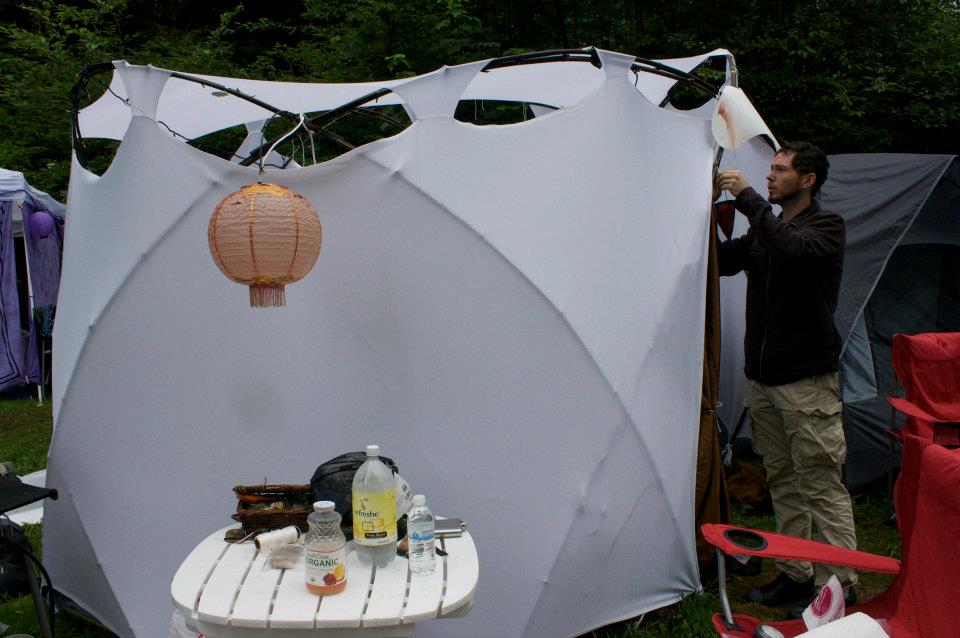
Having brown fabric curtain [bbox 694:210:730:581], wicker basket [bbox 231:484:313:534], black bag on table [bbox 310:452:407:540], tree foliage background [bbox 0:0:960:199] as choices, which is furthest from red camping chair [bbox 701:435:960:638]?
tree foliage background [bbox 0:0:960:199]

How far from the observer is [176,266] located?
3006 millimetres

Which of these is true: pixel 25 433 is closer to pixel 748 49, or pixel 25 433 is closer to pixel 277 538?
pixel 277 538

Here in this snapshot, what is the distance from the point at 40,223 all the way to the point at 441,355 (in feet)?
22.0

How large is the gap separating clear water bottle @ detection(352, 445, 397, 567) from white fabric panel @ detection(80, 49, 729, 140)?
2955 millimetres

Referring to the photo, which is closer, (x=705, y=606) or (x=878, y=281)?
(x=705, y=606)

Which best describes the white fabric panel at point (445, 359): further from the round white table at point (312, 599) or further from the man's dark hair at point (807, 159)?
the round white table at point (312, 599)

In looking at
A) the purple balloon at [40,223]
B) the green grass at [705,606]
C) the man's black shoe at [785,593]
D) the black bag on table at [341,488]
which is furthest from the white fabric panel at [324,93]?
the purple balloon at [40,223]

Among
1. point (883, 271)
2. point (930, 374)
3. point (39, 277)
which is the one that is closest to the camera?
point (930, 374)

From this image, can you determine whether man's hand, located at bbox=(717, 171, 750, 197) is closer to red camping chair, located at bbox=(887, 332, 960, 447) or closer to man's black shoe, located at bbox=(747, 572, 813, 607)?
red camping chair, located at bbox=(887, 332, 960, 447)

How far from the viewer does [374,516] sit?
6.74ft

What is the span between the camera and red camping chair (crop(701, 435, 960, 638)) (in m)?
1.98

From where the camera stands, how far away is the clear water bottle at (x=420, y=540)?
208cm

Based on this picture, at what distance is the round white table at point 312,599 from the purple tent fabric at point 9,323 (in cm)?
704

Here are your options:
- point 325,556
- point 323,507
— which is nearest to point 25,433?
point 323,507
